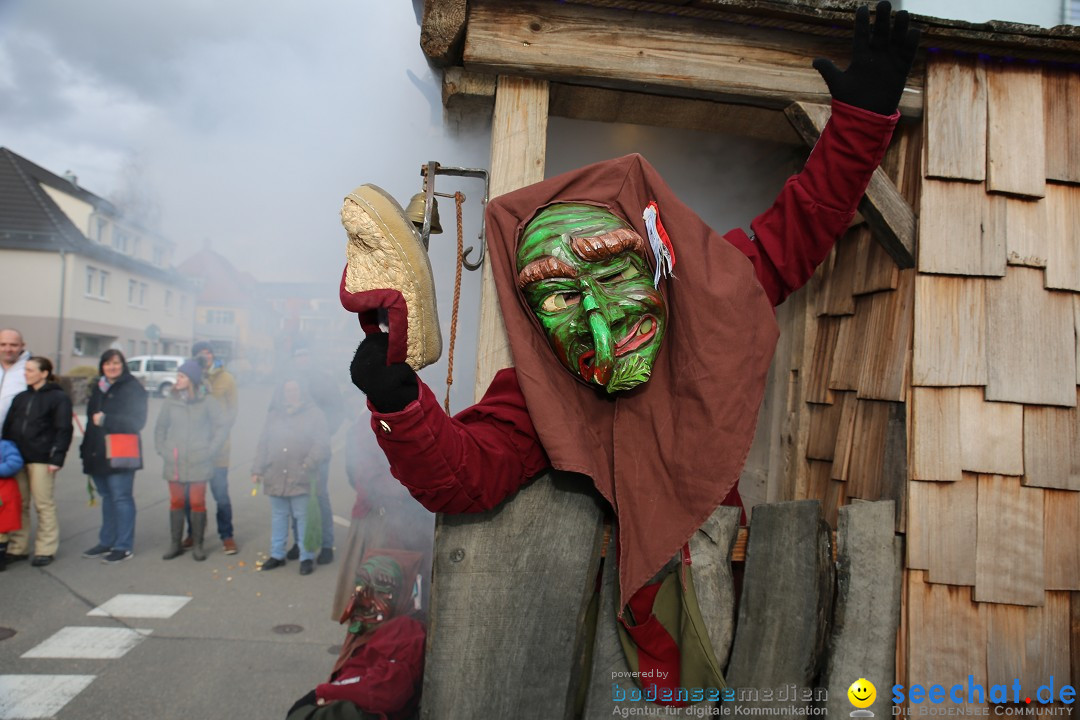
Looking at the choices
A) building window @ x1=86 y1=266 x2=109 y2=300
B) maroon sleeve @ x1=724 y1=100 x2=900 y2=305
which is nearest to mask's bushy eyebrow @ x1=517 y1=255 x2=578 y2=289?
maroon sleeve @ x1=724 y1=100 x2=900 y2=305

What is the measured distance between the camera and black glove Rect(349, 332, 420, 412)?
1164mm

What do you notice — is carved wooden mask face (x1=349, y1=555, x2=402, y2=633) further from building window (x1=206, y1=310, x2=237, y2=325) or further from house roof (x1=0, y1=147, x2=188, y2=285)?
house roof (x1=0, y1=147, x2=188, y2=285)

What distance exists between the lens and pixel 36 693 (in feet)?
10.5

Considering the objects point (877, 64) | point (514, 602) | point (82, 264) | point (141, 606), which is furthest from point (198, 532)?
point (877, 64)

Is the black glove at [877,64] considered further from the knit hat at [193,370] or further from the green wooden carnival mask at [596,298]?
the knit hat at [193,370]

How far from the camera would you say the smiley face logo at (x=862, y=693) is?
1.73 m

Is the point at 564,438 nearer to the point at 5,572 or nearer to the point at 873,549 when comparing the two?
the point at 873,549

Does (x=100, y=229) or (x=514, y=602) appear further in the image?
(x=100, y=229)

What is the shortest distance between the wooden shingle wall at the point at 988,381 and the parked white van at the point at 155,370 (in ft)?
45.1

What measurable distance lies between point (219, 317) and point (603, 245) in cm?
488

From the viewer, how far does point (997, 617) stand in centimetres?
184

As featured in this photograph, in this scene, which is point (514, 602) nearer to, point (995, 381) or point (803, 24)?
point (995, 381)

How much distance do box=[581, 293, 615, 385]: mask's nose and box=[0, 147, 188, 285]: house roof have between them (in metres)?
4.60

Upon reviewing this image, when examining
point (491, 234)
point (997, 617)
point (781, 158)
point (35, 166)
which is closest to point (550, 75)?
point (491, 234)
